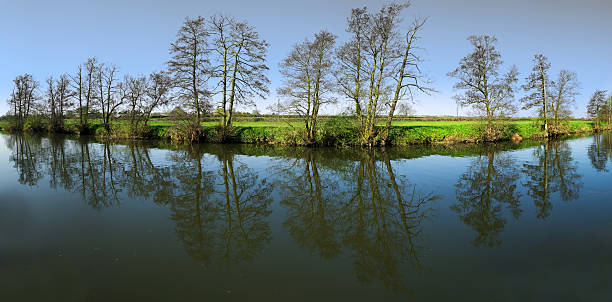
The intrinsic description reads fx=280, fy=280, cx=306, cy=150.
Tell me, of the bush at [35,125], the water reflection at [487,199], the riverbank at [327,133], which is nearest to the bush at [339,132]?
the riverbank at [327,133]

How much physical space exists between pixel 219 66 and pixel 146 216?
866 inches

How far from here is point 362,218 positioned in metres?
6.70

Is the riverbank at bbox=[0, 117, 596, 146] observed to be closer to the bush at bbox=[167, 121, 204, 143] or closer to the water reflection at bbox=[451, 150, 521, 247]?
the bush at bbox=[167, 121, 204, 143]

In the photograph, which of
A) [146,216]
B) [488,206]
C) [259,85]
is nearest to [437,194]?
[488,206]

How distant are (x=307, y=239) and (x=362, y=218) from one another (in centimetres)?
174

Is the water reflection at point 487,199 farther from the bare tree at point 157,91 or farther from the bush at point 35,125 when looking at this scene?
the bush at point 35,125

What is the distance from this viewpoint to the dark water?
398cm

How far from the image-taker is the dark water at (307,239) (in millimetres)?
3984

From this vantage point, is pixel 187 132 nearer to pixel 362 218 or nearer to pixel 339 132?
pixel 339 132

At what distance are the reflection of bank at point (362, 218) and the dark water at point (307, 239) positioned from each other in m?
0.04

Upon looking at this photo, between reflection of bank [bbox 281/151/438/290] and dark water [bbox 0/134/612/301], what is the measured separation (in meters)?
0.04

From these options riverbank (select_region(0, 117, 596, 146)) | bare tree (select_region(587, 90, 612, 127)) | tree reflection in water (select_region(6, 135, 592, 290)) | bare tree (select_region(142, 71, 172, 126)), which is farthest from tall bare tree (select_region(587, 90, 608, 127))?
bare tree (select_region(142, 71, 172, 126))

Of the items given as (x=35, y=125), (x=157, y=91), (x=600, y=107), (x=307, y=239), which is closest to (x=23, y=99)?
(x=35, y=125)

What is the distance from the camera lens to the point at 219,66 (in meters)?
26.4
